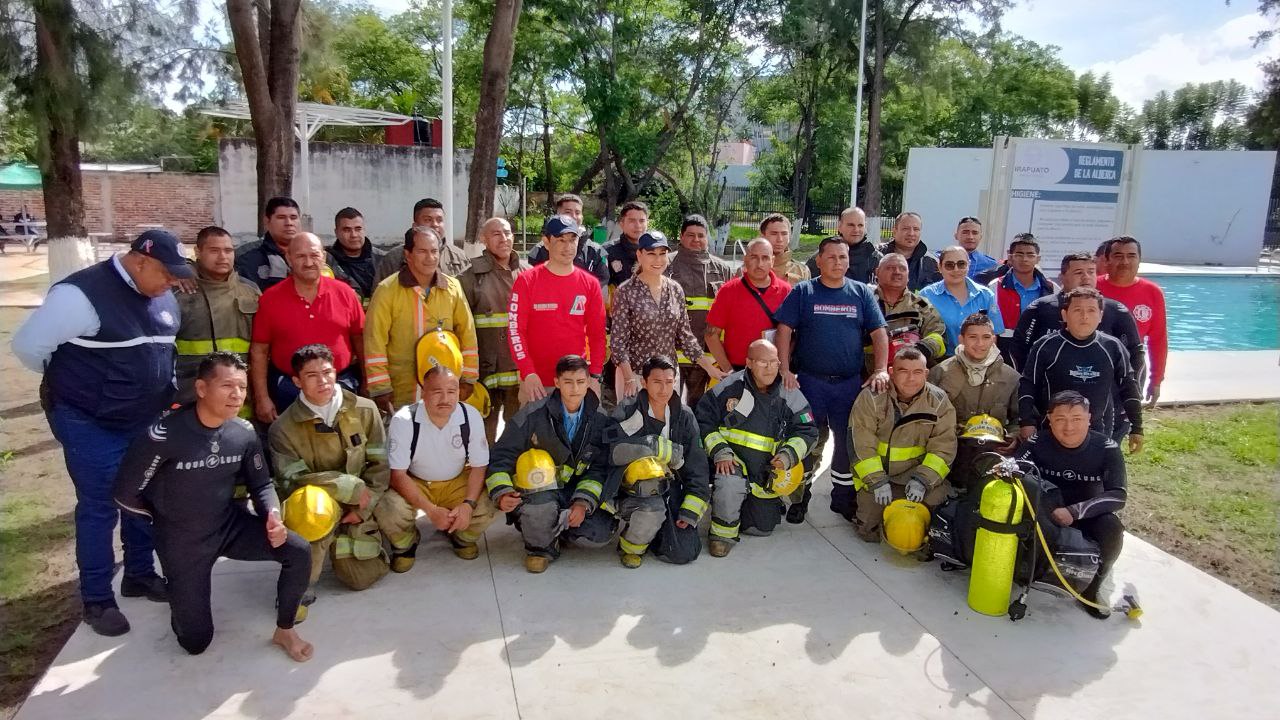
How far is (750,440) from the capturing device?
4.86 meters

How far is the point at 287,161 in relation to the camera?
7781mm

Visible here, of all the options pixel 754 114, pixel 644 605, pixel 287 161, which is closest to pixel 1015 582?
pixel 644 605

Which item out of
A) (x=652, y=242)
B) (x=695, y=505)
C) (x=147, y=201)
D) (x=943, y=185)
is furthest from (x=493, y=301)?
(x=147, y=201)

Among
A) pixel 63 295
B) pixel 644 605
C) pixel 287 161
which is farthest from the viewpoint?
pixel 287 161

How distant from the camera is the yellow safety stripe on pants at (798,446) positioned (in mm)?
4871

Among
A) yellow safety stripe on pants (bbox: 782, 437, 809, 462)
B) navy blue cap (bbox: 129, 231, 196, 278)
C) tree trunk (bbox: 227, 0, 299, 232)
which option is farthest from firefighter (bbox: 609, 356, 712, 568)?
tree trunk (bbox: 227, 0, 299, 232)

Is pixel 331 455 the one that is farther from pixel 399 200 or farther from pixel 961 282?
pixel 399 200

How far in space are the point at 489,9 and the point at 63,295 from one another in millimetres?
20267

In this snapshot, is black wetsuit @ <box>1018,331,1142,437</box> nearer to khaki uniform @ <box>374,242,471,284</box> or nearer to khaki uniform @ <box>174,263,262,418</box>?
khaki uniform @ <box>374,242,471,284</box>

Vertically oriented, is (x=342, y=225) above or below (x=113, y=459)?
above

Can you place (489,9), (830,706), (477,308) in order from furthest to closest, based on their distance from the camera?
(489,9), (477,308), (830,706)

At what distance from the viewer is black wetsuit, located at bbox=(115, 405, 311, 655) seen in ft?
11.2

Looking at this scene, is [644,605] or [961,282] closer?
[644,605]

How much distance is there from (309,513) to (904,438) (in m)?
3.29
